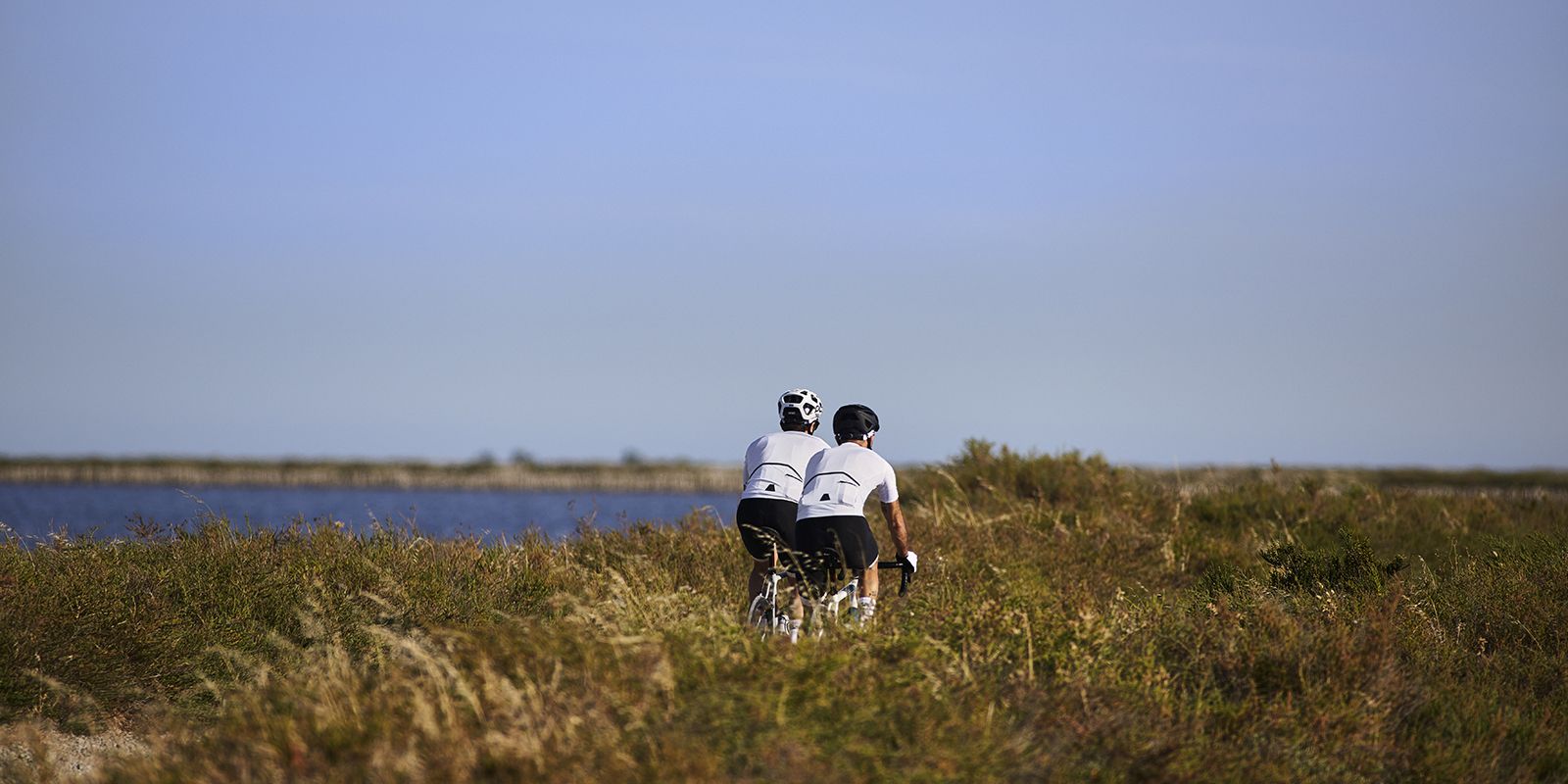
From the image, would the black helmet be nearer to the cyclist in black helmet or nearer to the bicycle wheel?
the cyclist in black helmet

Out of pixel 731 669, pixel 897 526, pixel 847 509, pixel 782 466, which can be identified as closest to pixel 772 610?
pixel 847 509

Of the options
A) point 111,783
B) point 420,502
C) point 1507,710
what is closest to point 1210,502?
point 1507,710

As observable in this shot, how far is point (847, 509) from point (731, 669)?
2.39 metres

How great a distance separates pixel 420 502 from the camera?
6438 cm

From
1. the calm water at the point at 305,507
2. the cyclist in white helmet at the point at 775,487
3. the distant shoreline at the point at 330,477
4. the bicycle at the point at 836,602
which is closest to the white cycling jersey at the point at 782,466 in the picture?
the cyclist in white helmet at the point at 775,487

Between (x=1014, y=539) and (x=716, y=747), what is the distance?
10518 mm

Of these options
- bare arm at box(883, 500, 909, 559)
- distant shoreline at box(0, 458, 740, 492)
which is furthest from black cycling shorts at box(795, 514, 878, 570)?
distant shoreline at box(0, 458, 740, 492)

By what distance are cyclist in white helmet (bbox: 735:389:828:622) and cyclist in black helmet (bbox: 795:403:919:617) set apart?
0.45 meters

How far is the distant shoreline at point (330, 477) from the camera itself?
78.4 m

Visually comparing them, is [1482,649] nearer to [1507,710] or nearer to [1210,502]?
[1507,710]

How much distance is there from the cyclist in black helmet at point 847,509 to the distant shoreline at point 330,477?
65.0 metres

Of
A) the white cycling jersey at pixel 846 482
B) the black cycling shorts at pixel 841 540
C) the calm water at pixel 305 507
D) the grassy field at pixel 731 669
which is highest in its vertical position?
the white cycling jersey at pixel 846 482

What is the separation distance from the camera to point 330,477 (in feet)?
261

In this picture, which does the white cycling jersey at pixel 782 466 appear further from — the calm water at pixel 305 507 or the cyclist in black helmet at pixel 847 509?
the calm water at pixel 305 507
